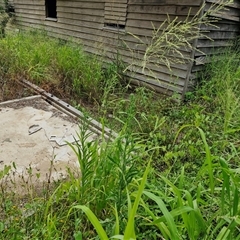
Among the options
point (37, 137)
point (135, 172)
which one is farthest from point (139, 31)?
point (135, 172)

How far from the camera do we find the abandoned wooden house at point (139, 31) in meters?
4.07

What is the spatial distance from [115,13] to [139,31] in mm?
804

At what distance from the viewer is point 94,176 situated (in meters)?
1.57

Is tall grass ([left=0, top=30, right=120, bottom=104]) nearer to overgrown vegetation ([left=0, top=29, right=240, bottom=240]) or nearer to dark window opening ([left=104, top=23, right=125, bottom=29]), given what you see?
overgrown vegetation ([left=0, top=29, right=240, bottom=240])

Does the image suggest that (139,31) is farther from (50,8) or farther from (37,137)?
(50,8)

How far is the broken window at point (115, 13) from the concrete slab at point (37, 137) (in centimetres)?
260

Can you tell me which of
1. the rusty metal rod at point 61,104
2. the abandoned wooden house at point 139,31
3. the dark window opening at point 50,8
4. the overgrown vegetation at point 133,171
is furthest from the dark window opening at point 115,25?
the dark window opening at point 50,8

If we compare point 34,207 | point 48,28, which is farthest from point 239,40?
point 48,28

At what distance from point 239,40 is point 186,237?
14.8 ft

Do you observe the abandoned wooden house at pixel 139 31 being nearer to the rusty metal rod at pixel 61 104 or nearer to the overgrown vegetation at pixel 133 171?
the overgrown vegetation at pixel 133 171

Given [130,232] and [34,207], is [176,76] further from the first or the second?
[130,232]

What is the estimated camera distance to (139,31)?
4.86 m

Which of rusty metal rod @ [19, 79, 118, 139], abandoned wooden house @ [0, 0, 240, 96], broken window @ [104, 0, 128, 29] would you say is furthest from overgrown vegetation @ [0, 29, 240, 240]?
broken window @ [104, 0, 128, 29]

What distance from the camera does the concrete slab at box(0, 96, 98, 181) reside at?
2.23 metres
